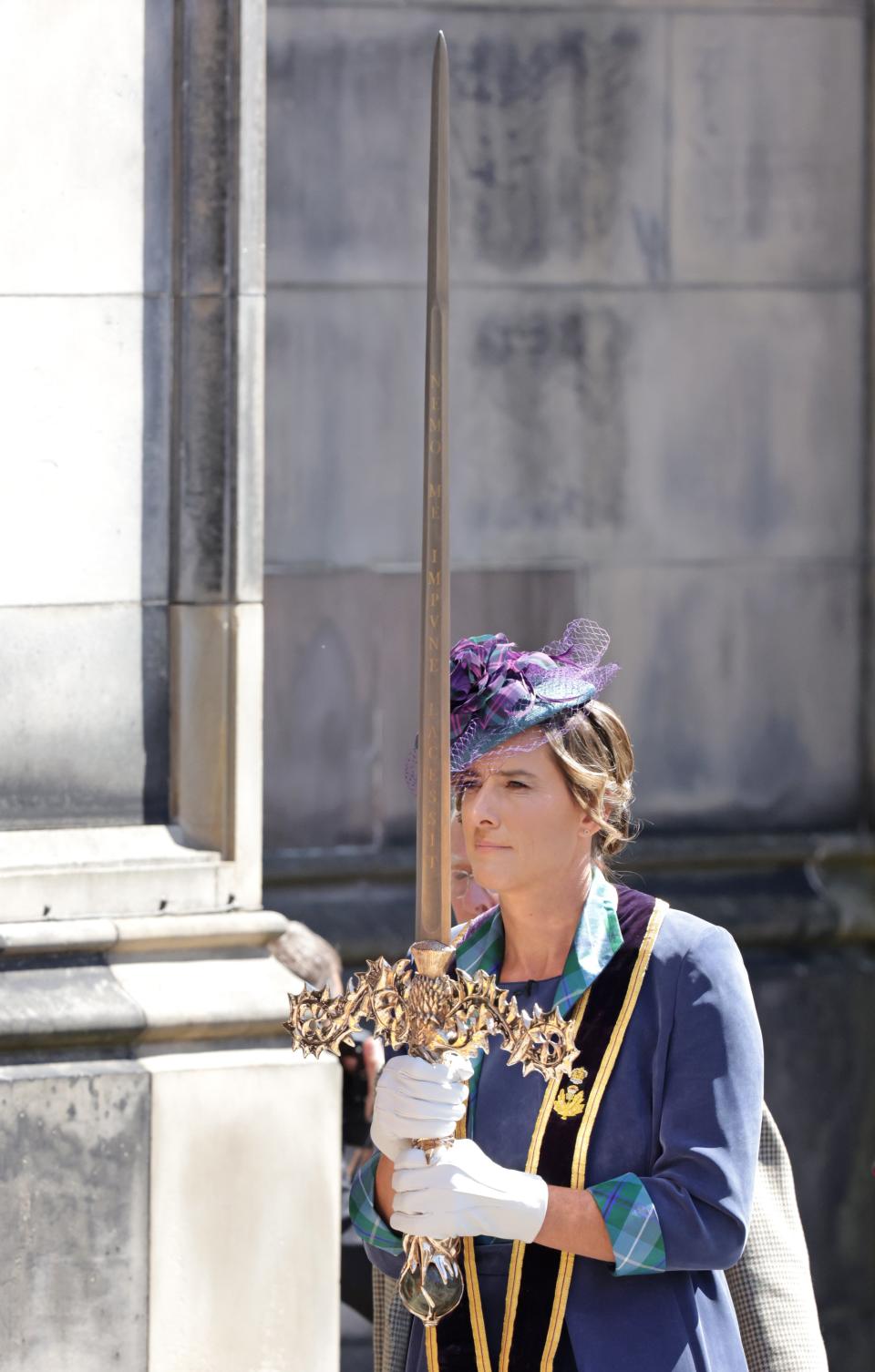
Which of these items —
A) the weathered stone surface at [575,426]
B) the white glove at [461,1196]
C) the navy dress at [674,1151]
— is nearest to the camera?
the white glove at [461,1196]

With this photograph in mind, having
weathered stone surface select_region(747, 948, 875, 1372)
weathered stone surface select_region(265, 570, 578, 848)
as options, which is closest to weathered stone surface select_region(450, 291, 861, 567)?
weathered stone surface select_region(265, 570, 578, 848)

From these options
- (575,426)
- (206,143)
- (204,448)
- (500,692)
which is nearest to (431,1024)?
(500,692)

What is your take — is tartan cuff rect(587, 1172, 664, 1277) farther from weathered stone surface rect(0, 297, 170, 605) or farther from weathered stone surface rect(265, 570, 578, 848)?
weathered stone surface rect(265, 570, 578, 848)

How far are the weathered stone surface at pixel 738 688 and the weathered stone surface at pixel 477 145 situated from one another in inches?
37.7

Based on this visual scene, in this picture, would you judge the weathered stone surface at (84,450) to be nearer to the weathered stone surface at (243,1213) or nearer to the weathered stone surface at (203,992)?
the weathered stone surface at (203,992)

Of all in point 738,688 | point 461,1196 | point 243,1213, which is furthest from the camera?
point 738,688

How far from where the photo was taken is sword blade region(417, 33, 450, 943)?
2.33 m

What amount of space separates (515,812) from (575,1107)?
38 cm

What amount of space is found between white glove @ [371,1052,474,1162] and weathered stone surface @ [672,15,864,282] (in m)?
4.28

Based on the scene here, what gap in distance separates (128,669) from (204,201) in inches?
36.3

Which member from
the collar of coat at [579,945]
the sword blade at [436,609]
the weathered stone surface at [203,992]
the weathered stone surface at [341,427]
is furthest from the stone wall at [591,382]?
the sword blade at [436,609]

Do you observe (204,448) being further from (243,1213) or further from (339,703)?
(339,703)

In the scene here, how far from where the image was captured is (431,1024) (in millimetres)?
2387

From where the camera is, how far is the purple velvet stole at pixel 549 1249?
104 inches
